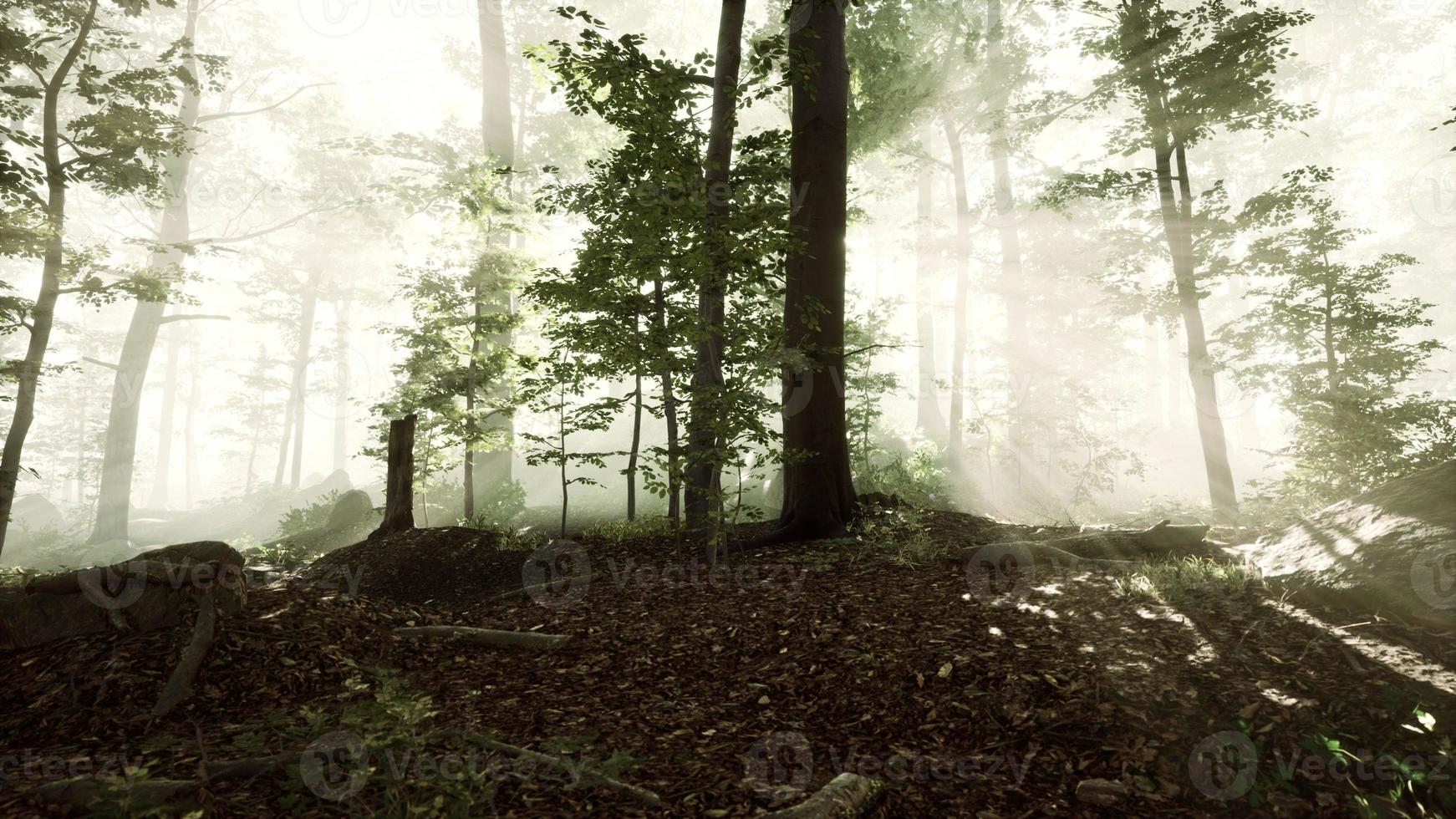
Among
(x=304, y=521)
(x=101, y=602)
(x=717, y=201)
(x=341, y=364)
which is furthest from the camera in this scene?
(x=341, y=364)

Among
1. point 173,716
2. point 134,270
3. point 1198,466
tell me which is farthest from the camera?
point 1198,466

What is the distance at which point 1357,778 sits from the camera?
273cm

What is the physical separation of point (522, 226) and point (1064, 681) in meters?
11.1

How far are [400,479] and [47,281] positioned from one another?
19.3 feet

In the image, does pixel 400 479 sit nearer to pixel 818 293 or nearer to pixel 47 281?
pixel 47 281

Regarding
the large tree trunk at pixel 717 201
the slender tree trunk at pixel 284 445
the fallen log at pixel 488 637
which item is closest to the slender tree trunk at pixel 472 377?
the large tree trunk at pixel 717 201

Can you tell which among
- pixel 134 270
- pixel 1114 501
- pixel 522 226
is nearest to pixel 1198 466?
pixel 1114 501

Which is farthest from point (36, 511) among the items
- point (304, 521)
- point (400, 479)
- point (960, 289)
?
point (960, 289)

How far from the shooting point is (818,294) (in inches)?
294

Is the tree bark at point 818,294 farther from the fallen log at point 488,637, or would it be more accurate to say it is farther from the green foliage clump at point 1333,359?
the green foliage clump at point 1333,359

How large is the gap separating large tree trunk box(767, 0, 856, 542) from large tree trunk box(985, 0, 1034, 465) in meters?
10.3

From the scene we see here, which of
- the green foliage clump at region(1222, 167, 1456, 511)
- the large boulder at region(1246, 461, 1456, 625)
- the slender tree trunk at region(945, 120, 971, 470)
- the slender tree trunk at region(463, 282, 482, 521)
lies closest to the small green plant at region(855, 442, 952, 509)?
the slender tree trunk at region(945, 120, 971, 470)

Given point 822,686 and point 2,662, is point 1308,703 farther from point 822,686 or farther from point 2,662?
point 2,662

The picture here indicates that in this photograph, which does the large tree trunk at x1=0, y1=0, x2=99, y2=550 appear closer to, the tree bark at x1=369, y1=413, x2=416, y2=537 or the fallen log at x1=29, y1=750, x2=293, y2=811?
the tree bark at x1=369, y1=413, x2=416, y2=537
